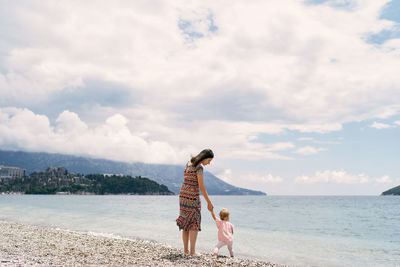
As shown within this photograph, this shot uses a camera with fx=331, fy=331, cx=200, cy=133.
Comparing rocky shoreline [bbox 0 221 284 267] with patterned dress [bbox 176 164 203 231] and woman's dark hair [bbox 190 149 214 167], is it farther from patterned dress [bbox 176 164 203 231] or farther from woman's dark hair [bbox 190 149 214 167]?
woman's dark hair [bbox 190 149 214 167]

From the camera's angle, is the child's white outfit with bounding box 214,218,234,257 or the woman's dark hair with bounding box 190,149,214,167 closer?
the woman's dark hair with bounding box 190,149,214,167

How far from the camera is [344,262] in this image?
1452 cm

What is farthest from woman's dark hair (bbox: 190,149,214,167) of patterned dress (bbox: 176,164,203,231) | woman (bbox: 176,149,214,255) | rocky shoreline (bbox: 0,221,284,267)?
rocky shoreline (bbox: 0,221,284,267)

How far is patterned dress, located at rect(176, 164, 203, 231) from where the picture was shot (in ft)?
29.8

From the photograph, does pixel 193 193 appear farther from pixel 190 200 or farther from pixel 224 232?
pixel 224 232

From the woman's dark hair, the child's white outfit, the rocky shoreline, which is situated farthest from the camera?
the child's white outfit

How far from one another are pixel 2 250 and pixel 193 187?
235 inches

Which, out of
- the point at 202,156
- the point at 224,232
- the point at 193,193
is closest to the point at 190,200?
the point at 193,193

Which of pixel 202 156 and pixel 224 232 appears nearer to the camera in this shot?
pixel 202 156

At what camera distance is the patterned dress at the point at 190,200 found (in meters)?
9.09

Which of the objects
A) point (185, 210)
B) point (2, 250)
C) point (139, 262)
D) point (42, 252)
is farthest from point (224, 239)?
point (2, 250)

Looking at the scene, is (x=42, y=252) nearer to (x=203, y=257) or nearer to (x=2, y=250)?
(x=2, y=250)

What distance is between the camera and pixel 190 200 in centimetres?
920

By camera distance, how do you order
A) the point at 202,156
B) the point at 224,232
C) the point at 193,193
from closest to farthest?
the point at 202,156, the point at 193,193, the point at 224,232
